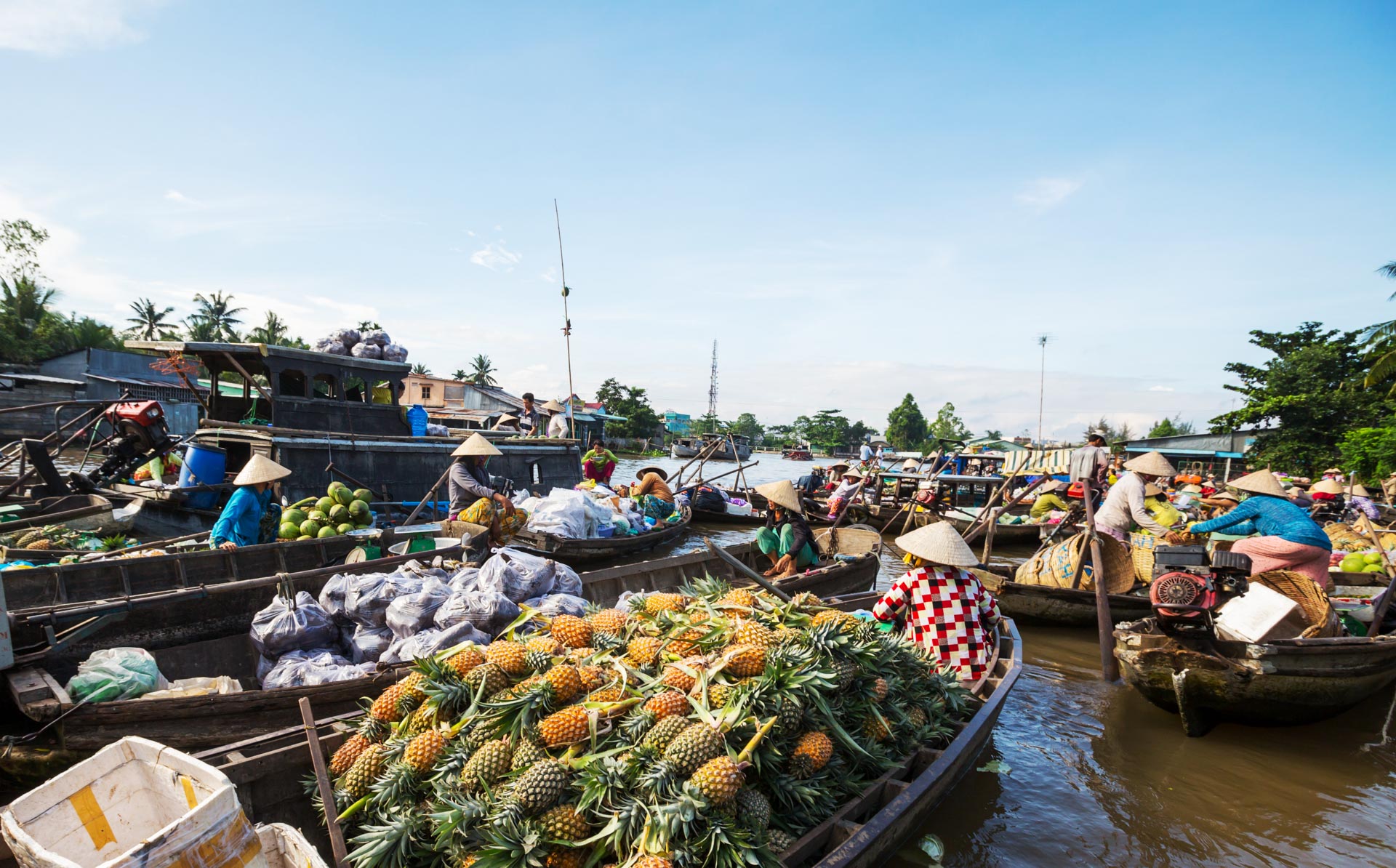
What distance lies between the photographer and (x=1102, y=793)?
538 centimetres

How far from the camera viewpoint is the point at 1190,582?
18.9 feet

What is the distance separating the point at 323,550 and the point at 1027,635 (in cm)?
944

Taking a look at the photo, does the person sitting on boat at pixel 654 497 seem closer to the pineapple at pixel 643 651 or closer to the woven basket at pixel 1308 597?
the woven basket at pixel 1308 597

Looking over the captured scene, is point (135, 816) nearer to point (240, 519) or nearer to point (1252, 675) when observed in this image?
point (240, 519)

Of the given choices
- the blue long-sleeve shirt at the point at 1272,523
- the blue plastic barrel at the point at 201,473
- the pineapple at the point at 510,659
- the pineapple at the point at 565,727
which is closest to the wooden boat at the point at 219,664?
the pineapple at the point at 510,659

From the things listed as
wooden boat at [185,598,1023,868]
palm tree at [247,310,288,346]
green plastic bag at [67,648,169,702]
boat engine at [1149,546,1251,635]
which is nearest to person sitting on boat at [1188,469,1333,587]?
boat engine at [1149,546,1251,635]

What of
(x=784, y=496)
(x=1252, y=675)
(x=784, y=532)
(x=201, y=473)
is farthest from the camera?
(x=201, y=473)

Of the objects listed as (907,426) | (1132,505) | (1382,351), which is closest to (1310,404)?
(1382,351)

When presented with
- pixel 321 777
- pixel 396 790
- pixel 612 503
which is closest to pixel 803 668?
pixel 396 790

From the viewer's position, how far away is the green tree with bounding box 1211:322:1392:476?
25703 mm

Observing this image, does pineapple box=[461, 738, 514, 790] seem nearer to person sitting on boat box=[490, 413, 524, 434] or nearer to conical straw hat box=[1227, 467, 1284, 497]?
conical straw hat box=[1227, 467, 1284, 497]

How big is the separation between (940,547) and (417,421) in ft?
40.2

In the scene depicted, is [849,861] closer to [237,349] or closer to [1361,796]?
[1361,796]

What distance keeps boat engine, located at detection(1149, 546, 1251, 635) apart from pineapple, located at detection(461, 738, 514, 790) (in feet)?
18.6
